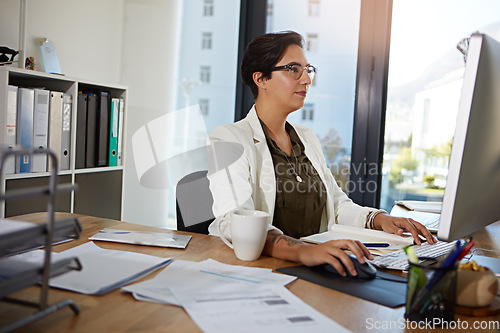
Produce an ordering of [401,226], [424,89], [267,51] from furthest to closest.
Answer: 1. [424,89]
2. [267,51]
3. [401,226]

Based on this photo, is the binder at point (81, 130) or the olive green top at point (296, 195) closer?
the olive green top at point (296, 195)

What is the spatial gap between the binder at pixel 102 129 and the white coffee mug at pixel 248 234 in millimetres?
1884

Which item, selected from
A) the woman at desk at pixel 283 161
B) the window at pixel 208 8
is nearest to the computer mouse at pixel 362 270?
the woman at desk at pixel 283 161

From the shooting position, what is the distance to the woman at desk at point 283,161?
1604 mm

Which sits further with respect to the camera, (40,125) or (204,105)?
(204,105)

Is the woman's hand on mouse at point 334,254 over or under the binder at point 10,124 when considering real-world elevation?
under

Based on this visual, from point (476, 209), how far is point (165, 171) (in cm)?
294

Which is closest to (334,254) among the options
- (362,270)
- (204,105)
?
(362,270)

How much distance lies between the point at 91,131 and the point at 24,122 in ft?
1.65

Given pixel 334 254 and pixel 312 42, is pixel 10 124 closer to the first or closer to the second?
pixel 334 254

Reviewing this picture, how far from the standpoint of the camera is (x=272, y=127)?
1913 mm

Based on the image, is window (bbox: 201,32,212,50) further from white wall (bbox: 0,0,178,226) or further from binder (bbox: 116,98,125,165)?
binder (bbox: 116,98,125,165)

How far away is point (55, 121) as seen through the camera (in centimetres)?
240

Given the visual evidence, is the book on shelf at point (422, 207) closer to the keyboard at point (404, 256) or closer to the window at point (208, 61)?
the keyboard at point (404, 256)
